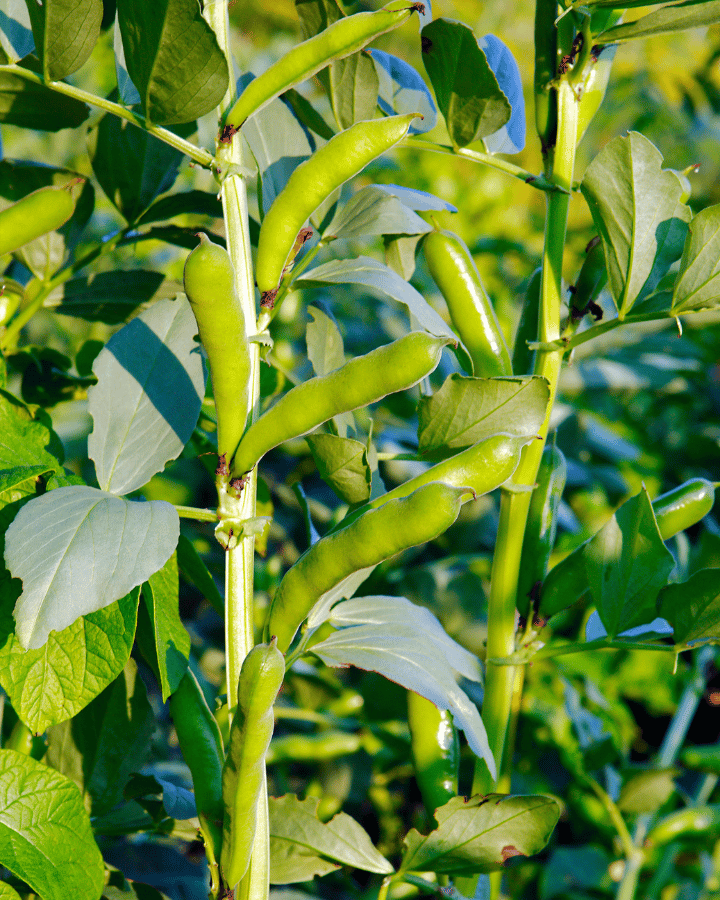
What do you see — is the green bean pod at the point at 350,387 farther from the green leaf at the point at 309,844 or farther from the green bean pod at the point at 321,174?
the green leaf at the point at 309,844

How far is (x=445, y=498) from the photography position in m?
0.39

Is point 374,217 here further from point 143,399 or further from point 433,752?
point 433,752

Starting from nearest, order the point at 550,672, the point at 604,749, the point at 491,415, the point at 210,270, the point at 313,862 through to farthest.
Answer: the point at 210,270, the point at 491,415, the point at 313,862, the point at 604,749, the point at 550,672

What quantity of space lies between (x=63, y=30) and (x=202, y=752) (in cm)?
44

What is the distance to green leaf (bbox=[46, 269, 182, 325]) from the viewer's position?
689mm

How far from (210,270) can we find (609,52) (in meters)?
0.37

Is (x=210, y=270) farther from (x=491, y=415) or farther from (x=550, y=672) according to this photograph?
(x=550, y=672)

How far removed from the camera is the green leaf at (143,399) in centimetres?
48

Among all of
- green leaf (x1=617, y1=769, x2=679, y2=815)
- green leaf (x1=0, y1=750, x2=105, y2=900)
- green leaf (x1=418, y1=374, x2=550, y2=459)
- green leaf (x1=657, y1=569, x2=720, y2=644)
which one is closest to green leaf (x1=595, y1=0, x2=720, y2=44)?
green leaf (x1=418, y1=374, x2=550, y2=459)

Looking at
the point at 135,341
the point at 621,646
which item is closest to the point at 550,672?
the point at 621,646

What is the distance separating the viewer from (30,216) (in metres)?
0.47

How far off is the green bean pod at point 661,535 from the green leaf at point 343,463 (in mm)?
157

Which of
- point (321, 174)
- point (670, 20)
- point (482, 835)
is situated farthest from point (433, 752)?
point (670, 20)

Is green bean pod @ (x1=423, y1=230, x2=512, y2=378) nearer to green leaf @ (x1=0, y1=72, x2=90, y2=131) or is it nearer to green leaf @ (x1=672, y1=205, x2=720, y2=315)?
green leaf @ (x1=672, y1=205, x2=720, y2=315)
